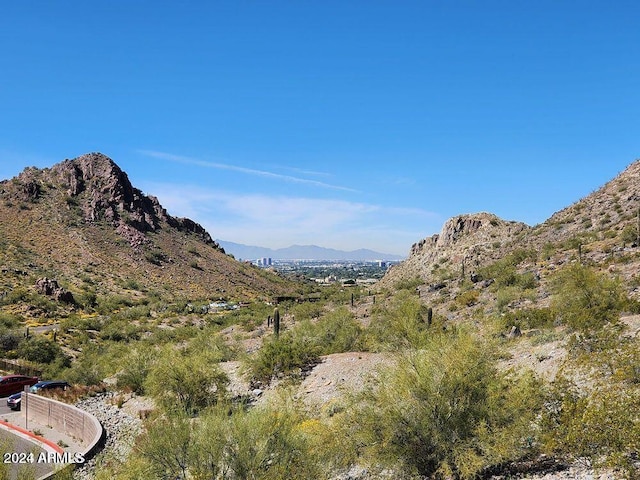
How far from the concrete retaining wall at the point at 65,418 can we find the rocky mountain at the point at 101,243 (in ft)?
131

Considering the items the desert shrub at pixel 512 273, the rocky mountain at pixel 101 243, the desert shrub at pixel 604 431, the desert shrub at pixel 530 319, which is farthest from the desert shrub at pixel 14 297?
the desert shrub at pixel 604 431

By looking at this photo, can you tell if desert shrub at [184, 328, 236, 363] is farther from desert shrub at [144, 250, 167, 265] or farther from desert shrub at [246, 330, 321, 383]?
desert shrub at [144, 250, 167, 265]

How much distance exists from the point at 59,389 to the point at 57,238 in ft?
194

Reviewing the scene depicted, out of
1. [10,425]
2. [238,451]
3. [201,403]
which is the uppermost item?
[238,451]

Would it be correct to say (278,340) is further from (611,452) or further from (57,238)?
(57,238)

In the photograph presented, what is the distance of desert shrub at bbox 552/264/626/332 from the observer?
18484mm

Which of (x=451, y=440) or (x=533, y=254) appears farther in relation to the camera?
(x=533, y=254)

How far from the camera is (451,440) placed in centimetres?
1098

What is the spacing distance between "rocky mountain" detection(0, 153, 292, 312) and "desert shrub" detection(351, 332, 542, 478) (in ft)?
189

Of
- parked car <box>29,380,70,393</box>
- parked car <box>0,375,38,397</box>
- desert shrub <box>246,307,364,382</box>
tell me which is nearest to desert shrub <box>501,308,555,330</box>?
desert shrub <box>246,307,364,382</box>

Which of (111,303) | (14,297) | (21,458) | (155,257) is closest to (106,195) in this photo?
(155,257)

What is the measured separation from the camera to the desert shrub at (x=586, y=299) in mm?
18484

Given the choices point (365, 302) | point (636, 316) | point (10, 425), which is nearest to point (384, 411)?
point (636, 316)

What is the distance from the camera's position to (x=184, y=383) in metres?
19.8
